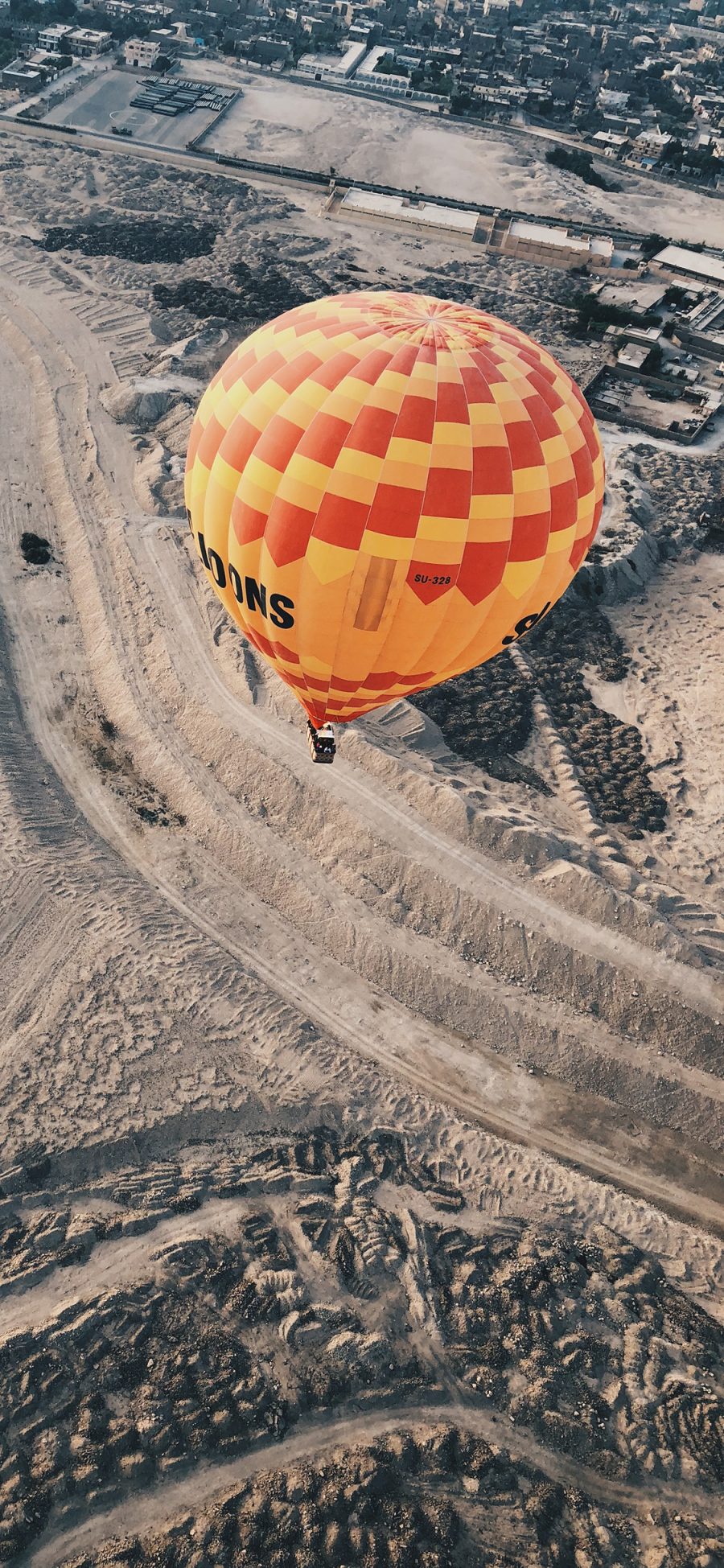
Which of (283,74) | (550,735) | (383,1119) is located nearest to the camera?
(383,1119)

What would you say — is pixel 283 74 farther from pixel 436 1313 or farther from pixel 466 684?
pixel 436 1313

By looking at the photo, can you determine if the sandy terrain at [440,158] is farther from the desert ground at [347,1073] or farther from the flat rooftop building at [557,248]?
the desert ground at [347,1073]

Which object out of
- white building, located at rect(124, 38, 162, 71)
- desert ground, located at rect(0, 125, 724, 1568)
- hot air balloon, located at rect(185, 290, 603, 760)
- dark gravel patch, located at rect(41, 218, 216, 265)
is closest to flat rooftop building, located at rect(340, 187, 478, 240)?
dark gravel patch, located at rect(41, 218, 216, 265)

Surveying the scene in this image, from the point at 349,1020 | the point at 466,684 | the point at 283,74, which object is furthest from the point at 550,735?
the point at 283,74

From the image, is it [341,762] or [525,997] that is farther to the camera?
[341,762]

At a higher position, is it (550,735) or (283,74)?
(283,74)

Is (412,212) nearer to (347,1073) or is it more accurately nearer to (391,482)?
(391,482)
